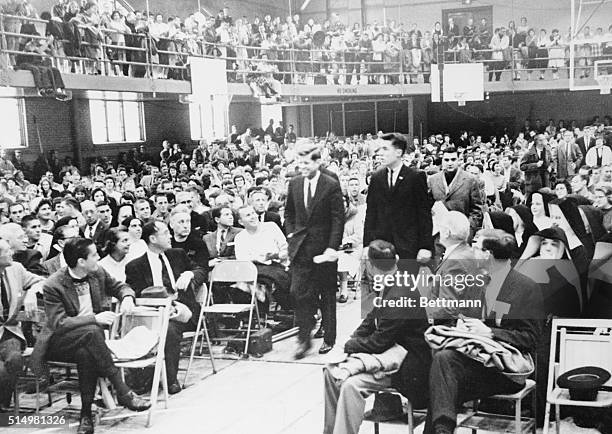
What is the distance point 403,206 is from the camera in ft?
16.0

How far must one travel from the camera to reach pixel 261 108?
76.0ft

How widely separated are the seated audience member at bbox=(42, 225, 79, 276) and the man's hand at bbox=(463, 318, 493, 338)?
10.9ft

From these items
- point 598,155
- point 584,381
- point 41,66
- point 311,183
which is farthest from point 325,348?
point 41,66

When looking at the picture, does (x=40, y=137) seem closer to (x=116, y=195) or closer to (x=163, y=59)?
(x=163, y=59)

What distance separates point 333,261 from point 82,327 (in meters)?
1.94

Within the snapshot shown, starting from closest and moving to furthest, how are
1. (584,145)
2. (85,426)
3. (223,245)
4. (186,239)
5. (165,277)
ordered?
1. (85,426)
2. (165,277)
3. (186,239)
4. (223,245)
5. (584,145)

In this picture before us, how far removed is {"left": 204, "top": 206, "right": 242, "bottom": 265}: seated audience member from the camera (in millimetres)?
6629

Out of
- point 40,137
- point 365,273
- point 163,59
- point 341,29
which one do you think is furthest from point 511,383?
point 341,29

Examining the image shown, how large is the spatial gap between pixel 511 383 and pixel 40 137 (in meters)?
14.9

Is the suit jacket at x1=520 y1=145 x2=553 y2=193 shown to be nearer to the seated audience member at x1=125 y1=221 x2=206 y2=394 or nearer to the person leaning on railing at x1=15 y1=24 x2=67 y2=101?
the seated audience member at x1=125 y1=221 x2=206 y2=394

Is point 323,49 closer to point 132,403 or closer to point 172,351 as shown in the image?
point 172,351

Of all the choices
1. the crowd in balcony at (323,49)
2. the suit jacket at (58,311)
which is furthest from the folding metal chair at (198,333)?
the crowd in balcony at (323,49)

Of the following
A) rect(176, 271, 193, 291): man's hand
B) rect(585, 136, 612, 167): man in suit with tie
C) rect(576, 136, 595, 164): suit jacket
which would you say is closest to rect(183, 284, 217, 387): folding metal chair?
rect(176, 271, 193, 291): man's hand

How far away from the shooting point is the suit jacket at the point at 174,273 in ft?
17.3
